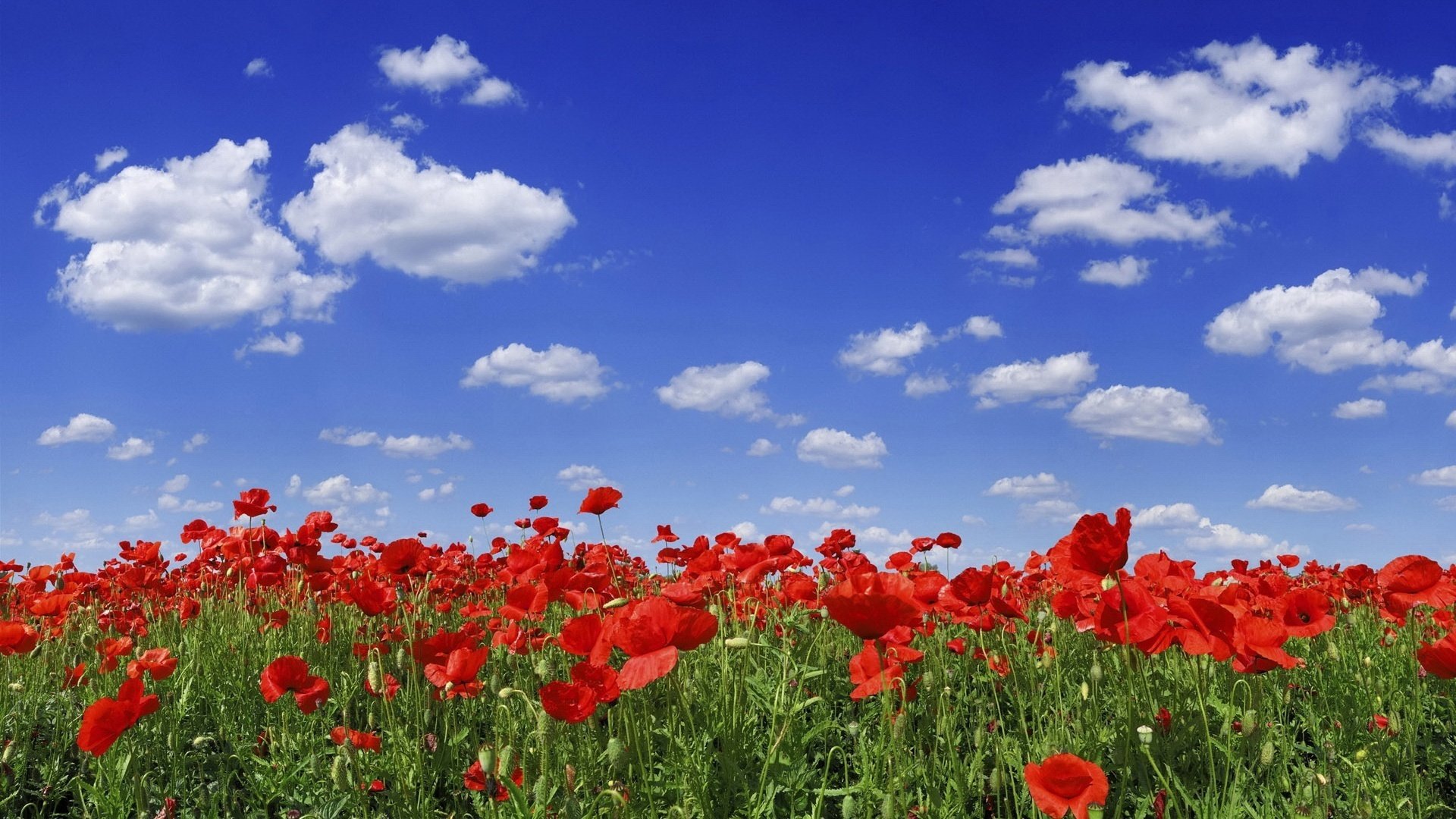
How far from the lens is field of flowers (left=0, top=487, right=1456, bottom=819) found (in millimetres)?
2855

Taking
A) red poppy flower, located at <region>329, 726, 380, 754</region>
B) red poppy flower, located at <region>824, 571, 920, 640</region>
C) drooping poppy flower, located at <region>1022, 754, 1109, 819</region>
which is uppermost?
red poppy flower, located at <region>824, 571, 920, 640</region>

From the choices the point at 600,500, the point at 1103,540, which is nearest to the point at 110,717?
A: the point at 600,500

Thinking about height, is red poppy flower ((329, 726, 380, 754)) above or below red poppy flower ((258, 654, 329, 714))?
below

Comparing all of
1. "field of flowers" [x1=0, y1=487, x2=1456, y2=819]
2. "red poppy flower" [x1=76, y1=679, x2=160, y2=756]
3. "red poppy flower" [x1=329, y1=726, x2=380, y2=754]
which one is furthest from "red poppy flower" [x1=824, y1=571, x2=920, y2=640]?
"red poppy flower" [x1=76, y1=679, x2=160, y2=756]

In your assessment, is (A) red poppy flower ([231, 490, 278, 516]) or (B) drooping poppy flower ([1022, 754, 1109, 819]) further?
(A) red poppy flower ([231, 490, 278, 516])

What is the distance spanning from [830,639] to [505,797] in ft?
7.79

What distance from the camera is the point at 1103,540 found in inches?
101

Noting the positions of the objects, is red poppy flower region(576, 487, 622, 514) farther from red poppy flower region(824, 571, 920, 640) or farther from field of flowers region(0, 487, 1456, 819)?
red poppy flower region(824, 571, 920, 640)

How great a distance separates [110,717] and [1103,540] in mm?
2804

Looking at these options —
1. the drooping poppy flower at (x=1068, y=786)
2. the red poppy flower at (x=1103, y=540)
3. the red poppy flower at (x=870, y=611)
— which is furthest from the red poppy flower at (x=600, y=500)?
the drooping poppy flower at (x=1068, y=786)

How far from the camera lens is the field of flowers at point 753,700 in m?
2.86

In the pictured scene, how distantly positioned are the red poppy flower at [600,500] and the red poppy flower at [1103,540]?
6.98 feet

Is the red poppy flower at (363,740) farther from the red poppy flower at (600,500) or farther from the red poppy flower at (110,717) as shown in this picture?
the red poppy flower at (600,500)

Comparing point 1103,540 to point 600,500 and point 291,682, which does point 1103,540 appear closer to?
point 600,500
